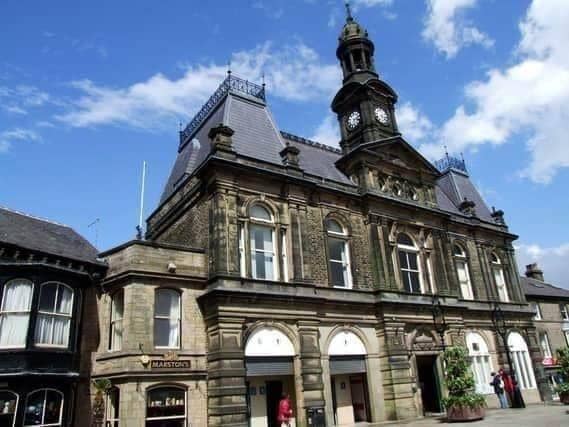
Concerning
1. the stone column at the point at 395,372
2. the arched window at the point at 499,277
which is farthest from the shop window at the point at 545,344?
the stone column at the point at 395,372

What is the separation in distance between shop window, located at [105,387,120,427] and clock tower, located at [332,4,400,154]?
19.4m

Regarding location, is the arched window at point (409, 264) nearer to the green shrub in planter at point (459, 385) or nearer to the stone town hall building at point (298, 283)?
the stone town hall building at point (298, 283)

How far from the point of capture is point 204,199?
21266 mm

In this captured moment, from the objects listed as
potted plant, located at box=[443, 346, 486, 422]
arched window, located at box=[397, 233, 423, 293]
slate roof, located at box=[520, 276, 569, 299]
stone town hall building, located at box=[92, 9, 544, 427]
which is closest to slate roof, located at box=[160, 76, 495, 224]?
stone town hall building, located at box=[92, 9, 544, 427]

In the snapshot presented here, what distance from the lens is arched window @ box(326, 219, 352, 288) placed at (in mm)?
23297

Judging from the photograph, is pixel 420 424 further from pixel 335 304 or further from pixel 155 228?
pixel 155 228

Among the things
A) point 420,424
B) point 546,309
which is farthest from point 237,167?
→ point 546,309

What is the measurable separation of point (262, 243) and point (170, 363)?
6.54m

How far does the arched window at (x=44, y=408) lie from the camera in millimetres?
15766

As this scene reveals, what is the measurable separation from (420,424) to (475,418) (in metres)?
2.26

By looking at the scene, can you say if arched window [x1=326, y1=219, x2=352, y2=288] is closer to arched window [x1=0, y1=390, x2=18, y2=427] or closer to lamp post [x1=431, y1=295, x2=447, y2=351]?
lamp post [x1=431, y1=295, x2=447, y2=351]

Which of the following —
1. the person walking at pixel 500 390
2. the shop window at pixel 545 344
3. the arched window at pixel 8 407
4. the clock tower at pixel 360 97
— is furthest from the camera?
the shop window at pixel 545 344

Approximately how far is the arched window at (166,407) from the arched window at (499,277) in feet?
76.9

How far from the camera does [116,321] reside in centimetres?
1856
